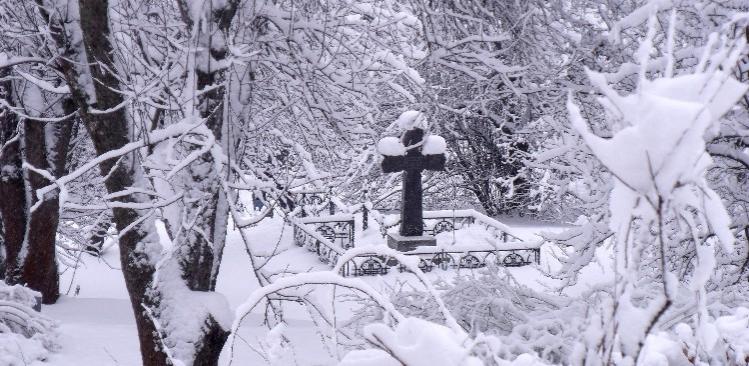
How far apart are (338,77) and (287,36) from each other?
976 millimetres

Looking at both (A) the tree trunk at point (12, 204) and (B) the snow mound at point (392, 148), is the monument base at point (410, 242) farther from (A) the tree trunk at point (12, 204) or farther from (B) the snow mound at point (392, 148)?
(A) the tree trunk at point (12, 204)

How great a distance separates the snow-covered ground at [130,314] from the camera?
A: 6.65 m

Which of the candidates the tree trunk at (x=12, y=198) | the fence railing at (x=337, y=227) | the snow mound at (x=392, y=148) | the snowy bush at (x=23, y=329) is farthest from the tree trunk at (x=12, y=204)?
the fence railing at (x=337, y=227)

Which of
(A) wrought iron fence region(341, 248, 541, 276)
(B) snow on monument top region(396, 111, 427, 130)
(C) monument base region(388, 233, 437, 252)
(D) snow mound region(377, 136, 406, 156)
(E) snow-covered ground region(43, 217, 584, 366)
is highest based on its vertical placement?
(B) snow on monument top region(396, 111, 427, 130)

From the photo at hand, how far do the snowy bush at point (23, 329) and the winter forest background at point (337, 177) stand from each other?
25 mm

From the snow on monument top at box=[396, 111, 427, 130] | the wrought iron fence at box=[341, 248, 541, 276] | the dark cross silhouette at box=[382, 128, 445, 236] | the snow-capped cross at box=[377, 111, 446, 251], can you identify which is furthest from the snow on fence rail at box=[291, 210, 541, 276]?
the snow on monument top at box=[396, 111, 427, 130]

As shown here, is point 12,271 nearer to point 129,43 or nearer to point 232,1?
point 129,43

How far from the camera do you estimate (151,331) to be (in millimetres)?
4832

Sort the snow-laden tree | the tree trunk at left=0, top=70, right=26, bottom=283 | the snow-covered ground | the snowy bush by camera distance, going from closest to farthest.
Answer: the snow-laden tree → the snowy bush → the snow-covered ground → the tree trunk at left=0, top=70, right=26, bottom=283

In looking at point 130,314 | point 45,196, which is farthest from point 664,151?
point 130,314

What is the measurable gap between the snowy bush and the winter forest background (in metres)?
0.02

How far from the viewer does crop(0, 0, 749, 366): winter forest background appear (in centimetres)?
101

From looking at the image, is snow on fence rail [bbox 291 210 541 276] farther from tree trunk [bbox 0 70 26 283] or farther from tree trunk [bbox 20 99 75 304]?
tree trunk [bbox 0 70 26 283]

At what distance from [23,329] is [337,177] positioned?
348cm
